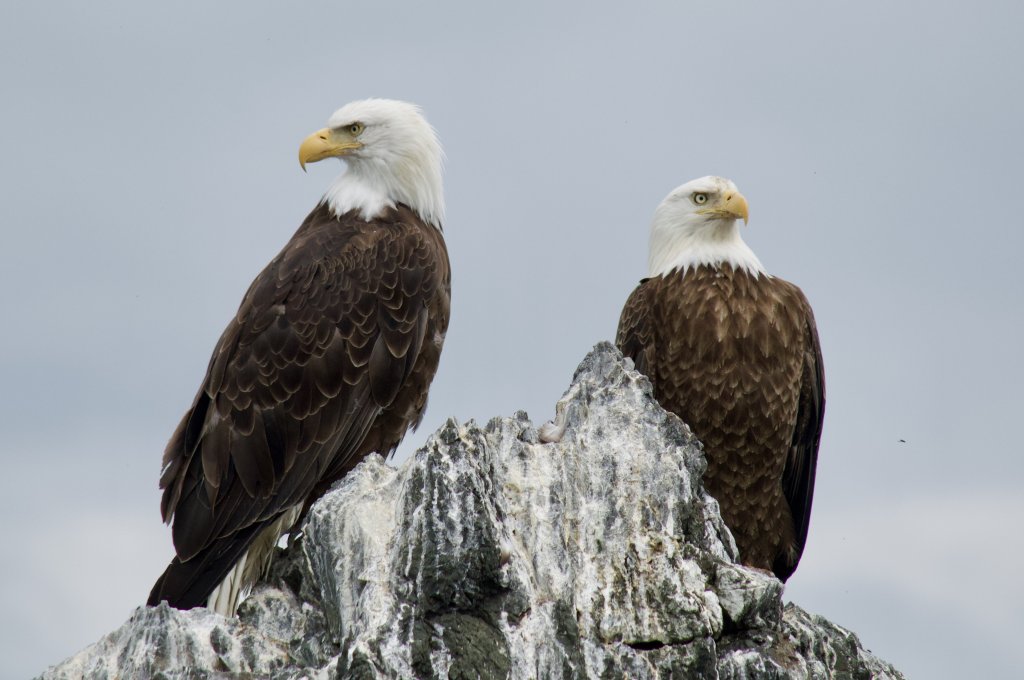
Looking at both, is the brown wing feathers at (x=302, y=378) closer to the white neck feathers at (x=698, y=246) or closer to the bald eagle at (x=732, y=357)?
the bald eagle at (x=732, y=357)

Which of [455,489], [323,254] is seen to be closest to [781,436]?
[323,254]

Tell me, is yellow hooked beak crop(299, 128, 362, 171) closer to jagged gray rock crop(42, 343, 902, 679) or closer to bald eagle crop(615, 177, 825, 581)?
bald eagle crop(615, 177, 825, 581)

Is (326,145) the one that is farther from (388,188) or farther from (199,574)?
(199,574)

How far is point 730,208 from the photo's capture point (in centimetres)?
1104

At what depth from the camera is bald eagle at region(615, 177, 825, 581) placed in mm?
10625

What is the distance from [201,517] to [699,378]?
376 centimetres

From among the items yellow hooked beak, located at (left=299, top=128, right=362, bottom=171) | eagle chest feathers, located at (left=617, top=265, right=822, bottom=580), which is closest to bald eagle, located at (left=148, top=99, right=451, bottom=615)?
yellow hooked beak, located at (left=299, top=128, right=362, bottom=171)

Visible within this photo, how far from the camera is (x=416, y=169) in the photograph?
34.1 feet

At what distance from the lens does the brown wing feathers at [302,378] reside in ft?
30.5

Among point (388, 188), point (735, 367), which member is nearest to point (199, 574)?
point (388, 188)

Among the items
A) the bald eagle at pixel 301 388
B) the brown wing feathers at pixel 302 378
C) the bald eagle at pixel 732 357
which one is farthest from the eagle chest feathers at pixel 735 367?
the brown wing feathers at pixel 302 378

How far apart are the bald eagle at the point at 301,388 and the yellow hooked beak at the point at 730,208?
2344mm

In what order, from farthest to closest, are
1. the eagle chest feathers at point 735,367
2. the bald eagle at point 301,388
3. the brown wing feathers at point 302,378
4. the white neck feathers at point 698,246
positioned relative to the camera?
the white neck feathers at point 698,246
the eagle chest feathers at point 735,367
the brown wing feathers at point 302,378
the bald eagle at point 301,388

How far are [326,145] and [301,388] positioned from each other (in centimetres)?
191
